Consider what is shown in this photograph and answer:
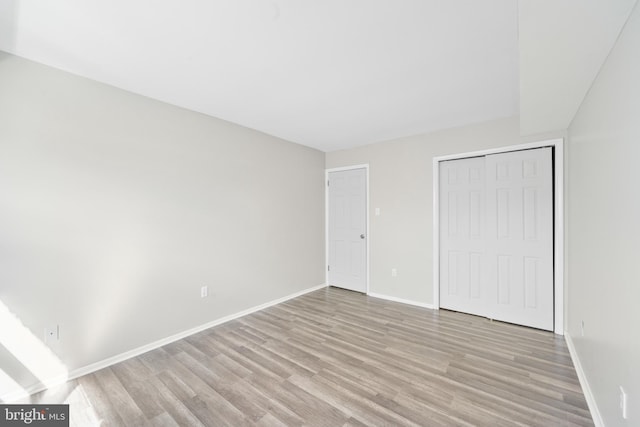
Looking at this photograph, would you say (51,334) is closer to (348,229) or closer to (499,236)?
(348,229)

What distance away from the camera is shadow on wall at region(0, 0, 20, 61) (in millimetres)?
1438

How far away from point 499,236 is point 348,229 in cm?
216

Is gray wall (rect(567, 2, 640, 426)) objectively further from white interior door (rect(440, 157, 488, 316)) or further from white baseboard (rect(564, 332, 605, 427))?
white interior door (rect(440, 157, 488, 316))

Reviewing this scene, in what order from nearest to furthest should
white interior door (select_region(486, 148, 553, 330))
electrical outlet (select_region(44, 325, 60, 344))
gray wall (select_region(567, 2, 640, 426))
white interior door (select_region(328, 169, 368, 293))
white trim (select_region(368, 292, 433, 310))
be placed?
gray wall (select_region(567, 2, 640, 426)) → electrical outlet (select_region(44, 325, 60, 344)) → white interior door (select_region(486, 148, 553, 330)) → white trim (select_region(368, 292, 433, 310)) → white interior door (select_region(328, 169, 368, 293))

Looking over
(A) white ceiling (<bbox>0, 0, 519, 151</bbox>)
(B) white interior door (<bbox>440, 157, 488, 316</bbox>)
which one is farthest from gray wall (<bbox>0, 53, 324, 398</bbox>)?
(B) white interior door (<bbox>440, 157, 488, 316</bbox>)

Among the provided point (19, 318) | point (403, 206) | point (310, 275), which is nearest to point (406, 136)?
point (403, 206)

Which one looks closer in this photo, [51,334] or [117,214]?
[51,334]

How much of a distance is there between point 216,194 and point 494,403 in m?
3.17

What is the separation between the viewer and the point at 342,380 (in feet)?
6.60

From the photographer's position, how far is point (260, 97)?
2562 millimetres

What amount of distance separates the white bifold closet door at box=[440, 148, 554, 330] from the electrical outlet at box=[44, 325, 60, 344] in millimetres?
4043

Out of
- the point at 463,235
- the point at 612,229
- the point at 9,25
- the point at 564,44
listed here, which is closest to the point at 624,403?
the point at 612,229

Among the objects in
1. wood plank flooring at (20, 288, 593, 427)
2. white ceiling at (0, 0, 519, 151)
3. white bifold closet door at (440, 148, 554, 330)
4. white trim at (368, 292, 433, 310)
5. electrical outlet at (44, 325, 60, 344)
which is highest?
white ceiling at (0, 0, 519, 151)

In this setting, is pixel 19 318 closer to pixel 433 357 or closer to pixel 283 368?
pixel 283 368
